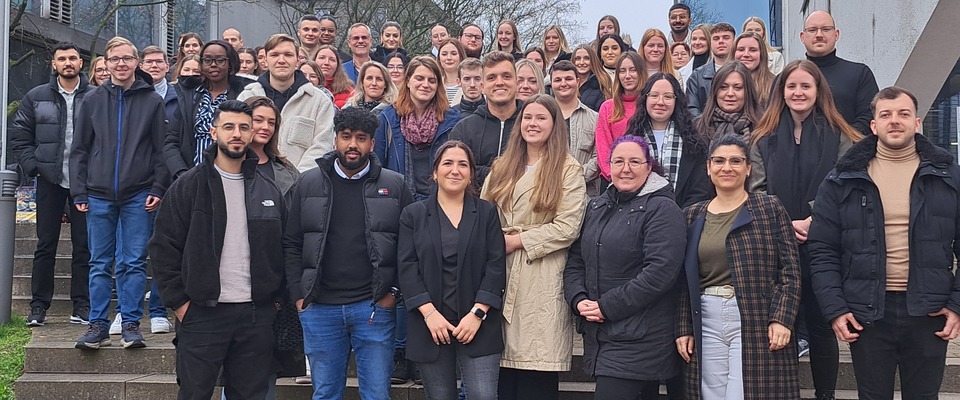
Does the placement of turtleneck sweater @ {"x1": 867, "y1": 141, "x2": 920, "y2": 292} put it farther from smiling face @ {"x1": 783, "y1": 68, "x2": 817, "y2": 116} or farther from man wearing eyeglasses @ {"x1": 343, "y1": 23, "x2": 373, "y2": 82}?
man wearing eyeglasses @ {"x1": 343, "y1": 23, "x2": 373, "y2": 82}

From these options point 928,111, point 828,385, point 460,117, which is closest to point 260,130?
point 460,117

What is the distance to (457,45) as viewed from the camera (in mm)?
8281

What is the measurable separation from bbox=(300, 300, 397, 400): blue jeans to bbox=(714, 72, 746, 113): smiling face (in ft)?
8.46

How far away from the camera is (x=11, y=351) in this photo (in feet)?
23.0

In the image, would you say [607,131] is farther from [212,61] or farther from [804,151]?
[212,61]

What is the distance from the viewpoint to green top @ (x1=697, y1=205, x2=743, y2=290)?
4699 mm

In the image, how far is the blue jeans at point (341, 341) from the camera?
16.5 feet

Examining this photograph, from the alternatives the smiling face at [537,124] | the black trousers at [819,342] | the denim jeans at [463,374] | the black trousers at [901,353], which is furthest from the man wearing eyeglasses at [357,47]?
the black trousers at [901,353]

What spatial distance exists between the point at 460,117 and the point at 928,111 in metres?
6.24

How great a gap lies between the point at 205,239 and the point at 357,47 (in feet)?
14.6

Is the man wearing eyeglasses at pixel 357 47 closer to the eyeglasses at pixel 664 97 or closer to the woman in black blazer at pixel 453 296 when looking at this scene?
the eyeglasses at pixel 664 97

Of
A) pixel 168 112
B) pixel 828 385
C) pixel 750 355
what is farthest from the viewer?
pixel 168 112

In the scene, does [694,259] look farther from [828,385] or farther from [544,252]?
[828,385]

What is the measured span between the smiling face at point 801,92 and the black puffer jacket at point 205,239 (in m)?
3.08
